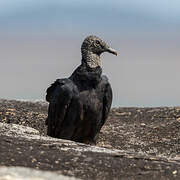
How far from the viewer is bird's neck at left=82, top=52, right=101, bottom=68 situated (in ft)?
31.7

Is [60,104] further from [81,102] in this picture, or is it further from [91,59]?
[91,59]

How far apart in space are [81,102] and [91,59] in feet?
3.09

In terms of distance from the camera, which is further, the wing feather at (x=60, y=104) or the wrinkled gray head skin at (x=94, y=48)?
the wrinkled gray head skin at (x=94, y=48)

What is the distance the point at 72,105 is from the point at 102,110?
557mm

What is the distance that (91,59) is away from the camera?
973 cm

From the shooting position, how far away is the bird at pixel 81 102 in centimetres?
914

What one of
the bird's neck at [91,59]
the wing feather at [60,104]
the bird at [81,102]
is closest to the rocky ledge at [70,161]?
the wing feather at [60,104]

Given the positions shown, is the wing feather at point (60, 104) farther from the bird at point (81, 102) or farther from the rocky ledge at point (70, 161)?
the rocky ledge at point (70, 161)

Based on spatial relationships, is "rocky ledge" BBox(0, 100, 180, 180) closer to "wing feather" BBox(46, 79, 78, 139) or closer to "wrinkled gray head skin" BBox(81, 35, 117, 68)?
"wing feather" BBox(46, 79, 78, 139)

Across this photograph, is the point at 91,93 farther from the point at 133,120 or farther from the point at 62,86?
the point at 133,120

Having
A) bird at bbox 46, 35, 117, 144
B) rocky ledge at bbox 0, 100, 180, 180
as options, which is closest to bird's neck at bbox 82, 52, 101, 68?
bird at bbox 46, 35, 117, 144

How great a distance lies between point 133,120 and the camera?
51.4 feet

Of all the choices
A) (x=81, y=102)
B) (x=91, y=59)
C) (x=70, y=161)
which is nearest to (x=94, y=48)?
(x=91, y=59)

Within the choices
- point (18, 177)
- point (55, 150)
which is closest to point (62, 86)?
point (55, 150)
